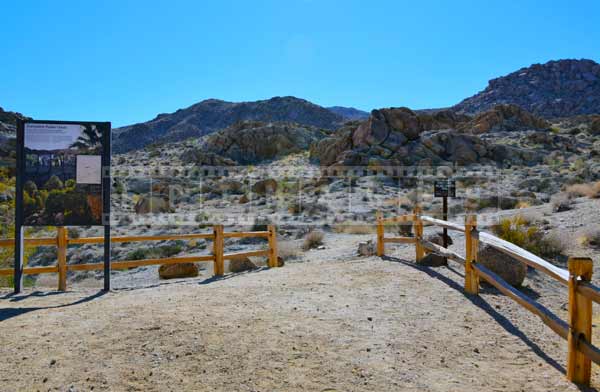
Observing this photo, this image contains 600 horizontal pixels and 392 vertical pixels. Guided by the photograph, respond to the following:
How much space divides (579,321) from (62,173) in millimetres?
8353

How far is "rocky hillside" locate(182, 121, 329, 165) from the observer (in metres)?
58.8

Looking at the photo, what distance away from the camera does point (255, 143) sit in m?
60.5

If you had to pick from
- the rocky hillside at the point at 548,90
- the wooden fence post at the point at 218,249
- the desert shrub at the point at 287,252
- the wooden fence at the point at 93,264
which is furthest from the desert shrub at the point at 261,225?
the rocky hillside at the point at 548,90

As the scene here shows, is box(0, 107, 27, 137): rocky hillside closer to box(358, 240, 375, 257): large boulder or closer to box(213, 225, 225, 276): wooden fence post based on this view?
box(213, 225, 225, 276): wooden fence post

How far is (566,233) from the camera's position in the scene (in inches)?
520

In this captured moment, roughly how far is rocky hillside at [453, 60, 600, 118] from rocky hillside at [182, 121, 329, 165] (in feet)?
178

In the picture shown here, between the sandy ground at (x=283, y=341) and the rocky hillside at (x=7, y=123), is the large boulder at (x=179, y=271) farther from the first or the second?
the rocky hillside at (x=7, y=123)

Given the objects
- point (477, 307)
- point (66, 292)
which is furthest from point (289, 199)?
point (477, 307)

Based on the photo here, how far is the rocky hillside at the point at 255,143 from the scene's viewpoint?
58.8 m

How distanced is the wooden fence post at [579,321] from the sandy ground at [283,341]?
20 cm

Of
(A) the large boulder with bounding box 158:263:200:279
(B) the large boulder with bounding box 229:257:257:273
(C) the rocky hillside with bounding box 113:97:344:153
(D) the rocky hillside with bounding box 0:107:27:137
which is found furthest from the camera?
(C) the rocky hillside with bounding box 113:97:344:153

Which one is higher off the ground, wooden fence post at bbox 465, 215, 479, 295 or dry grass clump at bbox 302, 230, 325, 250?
wooden fence post at bbox 465, 215, 479, 295

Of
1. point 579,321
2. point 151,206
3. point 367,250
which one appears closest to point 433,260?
point 367,250

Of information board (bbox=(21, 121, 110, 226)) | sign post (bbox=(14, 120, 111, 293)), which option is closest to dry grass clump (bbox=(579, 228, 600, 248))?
sign post (bbox=(14, 120, 111, 293))
